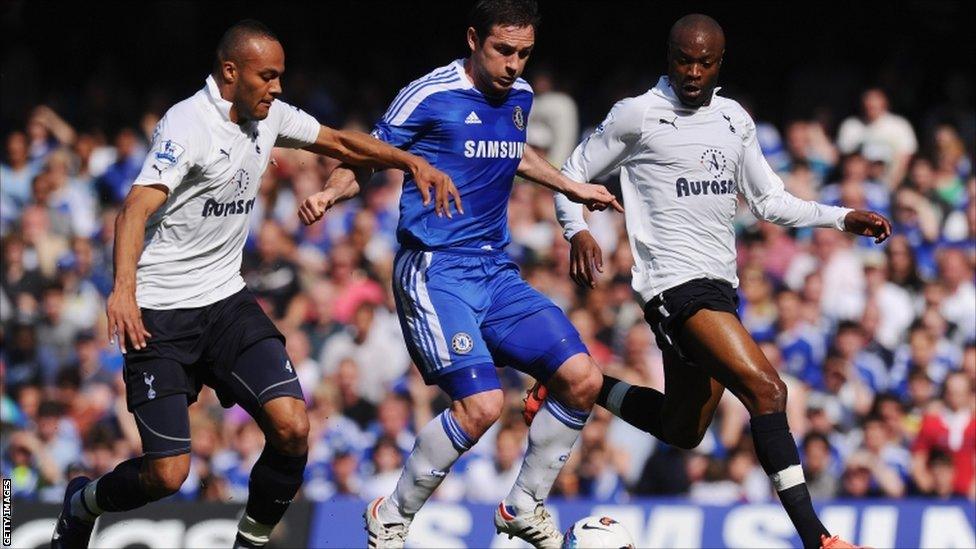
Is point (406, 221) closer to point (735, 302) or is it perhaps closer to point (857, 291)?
point (735, 302)

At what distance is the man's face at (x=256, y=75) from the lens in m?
8.16

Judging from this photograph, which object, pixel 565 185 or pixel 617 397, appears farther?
pixel 617 397

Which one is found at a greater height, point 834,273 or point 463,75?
point 463,75

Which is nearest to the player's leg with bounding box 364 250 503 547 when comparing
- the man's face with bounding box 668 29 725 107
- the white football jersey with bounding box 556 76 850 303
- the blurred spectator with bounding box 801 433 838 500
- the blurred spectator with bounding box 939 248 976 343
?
the white football jersey with bounding box 556 76 850 303

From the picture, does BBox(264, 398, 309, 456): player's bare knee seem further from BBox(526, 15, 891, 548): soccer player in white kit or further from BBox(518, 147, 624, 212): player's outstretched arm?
BBox(518, 147, 624, 212): player's outstretched arm

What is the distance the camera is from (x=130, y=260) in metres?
7.63

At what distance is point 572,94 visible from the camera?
59.2ft

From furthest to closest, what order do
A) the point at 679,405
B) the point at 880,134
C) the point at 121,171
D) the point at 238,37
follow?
the point at 880,134
the point at 121,171
the point at 679,405
the point at 238,37

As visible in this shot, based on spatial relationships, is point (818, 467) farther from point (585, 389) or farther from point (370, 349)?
point (585, 389)

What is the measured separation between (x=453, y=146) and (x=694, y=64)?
1319mm

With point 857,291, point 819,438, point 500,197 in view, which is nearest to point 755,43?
point 857,291

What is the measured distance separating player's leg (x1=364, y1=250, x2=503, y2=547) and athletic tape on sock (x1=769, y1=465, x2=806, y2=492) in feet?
4.70

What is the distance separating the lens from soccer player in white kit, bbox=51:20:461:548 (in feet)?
26.9

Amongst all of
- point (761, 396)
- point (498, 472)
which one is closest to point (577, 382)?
point (761, 396)
